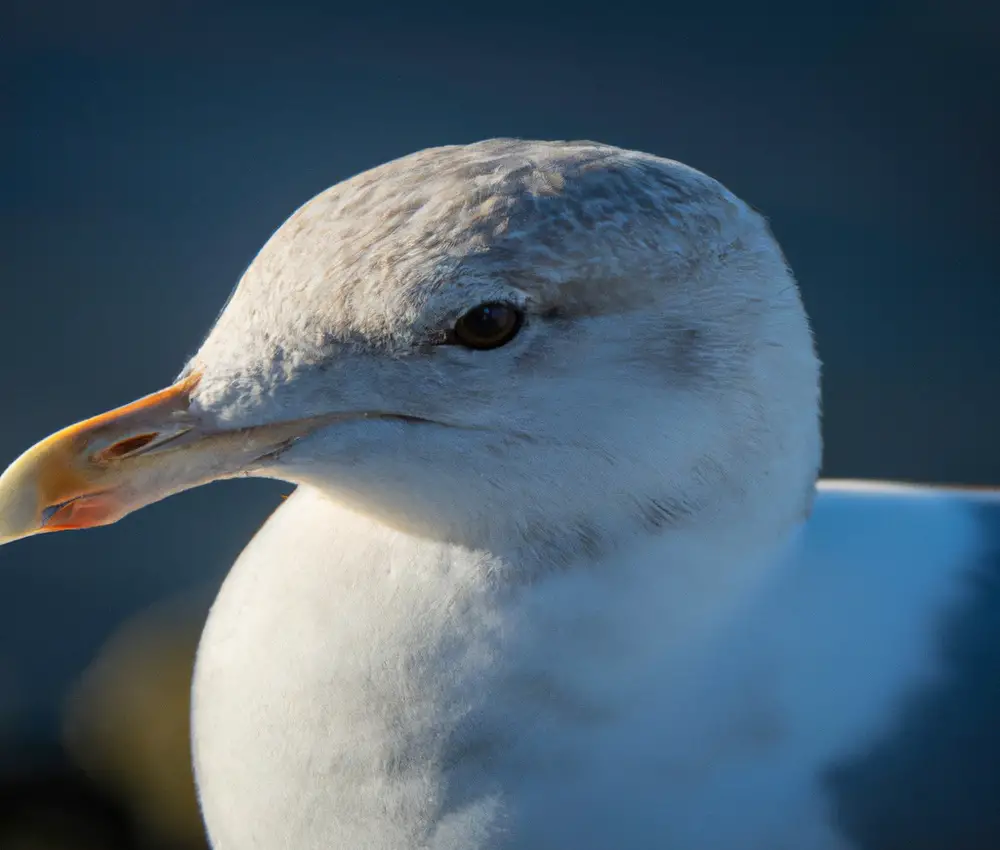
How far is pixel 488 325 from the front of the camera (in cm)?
86

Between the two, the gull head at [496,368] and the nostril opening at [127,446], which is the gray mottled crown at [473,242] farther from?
the nostril opening at [127,446]

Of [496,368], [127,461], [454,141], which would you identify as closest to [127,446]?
[127,461]

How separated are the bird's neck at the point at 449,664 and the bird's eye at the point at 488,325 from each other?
0.19 meters

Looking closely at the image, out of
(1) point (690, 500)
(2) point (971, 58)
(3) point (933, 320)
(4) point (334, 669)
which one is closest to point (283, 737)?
(4) point (334, 669)

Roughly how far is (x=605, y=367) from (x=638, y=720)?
0.99 ft

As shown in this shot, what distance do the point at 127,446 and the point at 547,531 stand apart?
13.5 inches

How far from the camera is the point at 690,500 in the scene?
3.06 ft

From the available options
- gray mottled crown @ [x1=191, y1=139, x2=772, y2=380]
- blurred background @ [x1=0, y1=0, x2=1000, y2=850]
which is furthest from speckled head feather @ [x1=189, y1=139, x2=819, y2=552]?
blurred background @ [x1=0, y1=0, x2=1000, y2=850]

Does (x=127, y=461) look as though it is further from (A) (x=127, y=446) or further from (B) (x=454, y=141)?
(B) (x=454, y=141)

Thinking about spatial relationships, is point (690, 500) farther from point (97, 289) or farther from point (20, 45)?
point (20, 45)

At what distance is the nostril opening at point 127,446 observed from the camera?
93 centimetres

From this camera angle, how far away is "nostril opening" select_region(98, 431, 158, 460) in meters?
0.93

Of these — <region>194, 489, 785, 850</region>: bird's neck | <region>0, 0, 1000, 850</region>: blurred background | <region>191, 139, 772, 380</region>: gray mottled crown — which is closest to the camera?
<region>191, 139, 772, 380</region>: gray mottled crown

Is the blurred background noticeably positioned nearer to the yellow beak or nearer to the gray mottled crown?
the yellow beak
